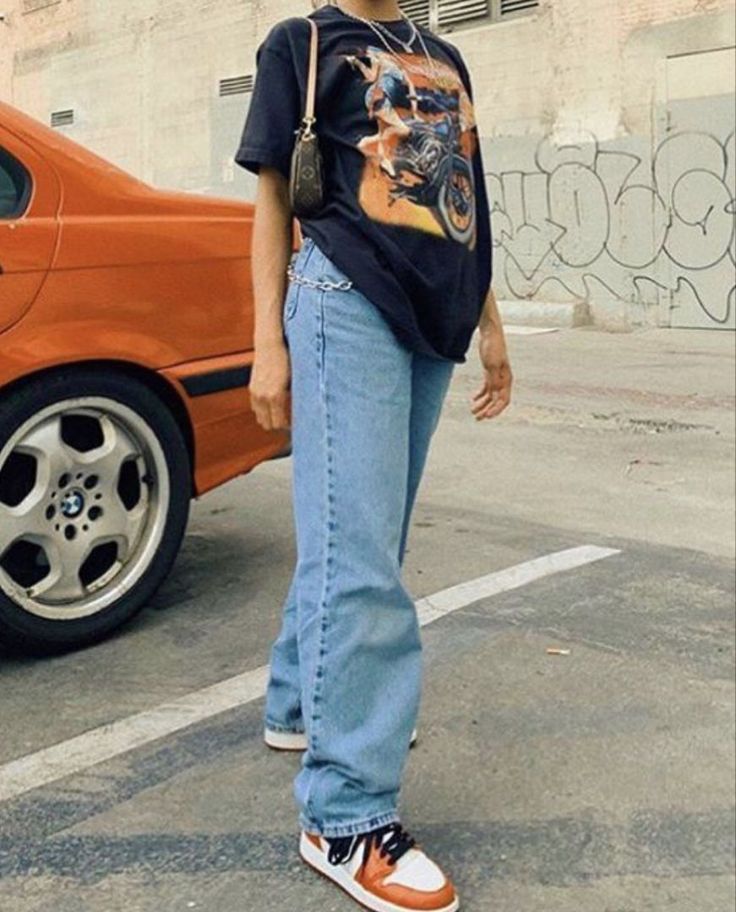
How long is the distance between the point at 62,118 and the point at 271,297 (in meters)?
4.38

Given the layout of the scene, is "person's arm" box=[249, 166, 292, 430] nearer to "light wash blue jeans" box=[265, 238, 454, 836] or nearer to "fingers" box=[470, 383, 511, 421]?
"light wash blue jeans" box=[265, 238, 454, 836]

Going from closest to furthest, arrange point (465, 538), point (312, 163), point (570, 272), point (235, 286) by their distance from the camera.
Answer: point (312, 163)
point (235, 286)
point (465, 538)
point (570, 272)

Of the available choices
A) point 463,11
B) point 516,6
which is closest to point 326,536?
point 463,11

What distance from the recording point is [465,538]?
477 cm

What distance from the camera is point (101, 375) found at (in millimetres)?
3322

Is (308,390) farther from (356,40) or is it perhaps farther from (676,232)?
(676,232)

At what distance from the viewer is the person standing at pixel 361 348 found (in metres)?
2.04

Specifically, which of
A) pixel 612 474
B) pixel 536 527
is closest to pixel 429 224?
pixel 536 527

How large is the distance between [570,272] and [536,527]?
10531 mm

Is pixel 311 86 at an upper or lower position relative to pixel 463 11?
lower

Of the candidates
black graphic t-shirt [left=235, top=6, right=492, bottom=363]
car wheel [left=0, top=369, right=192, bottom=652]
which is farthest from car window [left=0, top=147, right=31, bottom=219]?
black graphic t-shirt [left=235, top=6, right=492, bottom=363]

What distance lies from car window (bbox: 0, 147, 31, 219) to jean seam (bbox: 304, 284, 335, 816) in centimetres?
151

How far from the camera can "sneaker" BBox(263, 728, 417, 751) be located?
107 inches

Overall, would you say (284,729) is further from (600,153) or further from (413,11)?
(600,153)
